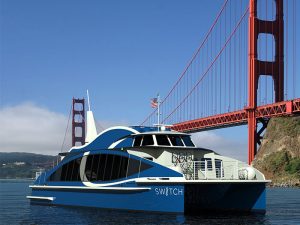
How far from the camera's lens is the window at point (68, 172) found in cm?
3378

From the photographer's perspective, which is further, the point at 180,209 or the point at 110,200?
the point at 110,200

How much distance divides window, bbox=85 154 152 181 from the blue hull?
800 mm

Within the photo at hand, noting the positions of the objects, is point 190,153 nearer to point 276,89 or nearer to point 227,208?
point 227,208

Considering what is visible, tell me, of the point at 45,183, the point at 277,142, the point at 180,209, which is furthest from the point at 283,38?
the point at 180,209

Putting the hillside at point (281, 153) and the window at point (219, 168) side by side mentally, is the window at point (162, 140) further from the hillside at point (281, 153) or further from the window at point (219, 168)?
the hillside at point (281, 153)

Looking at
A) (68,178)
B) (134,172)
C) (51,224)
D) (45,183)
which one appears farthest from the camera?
(45,183)

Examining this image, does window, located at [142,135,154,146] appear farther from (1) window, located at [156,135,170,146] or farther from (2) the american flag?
(2) the american flag

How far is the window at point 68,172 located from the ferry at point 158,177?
12 centimetres

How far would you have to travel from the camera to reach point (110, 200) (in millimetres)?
29984

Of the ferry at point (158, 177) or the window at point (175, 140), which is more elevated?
the window at point (175, 140)

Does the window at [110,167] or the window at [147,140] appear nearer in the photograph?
the window at [110,167]

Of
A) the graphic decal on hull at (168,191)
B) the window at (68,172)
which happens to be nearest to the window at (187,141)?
the graphic decal on hull at (168,191)

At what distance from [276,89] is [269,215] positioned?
70540 mm

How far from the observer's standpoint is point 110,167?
30641mm
